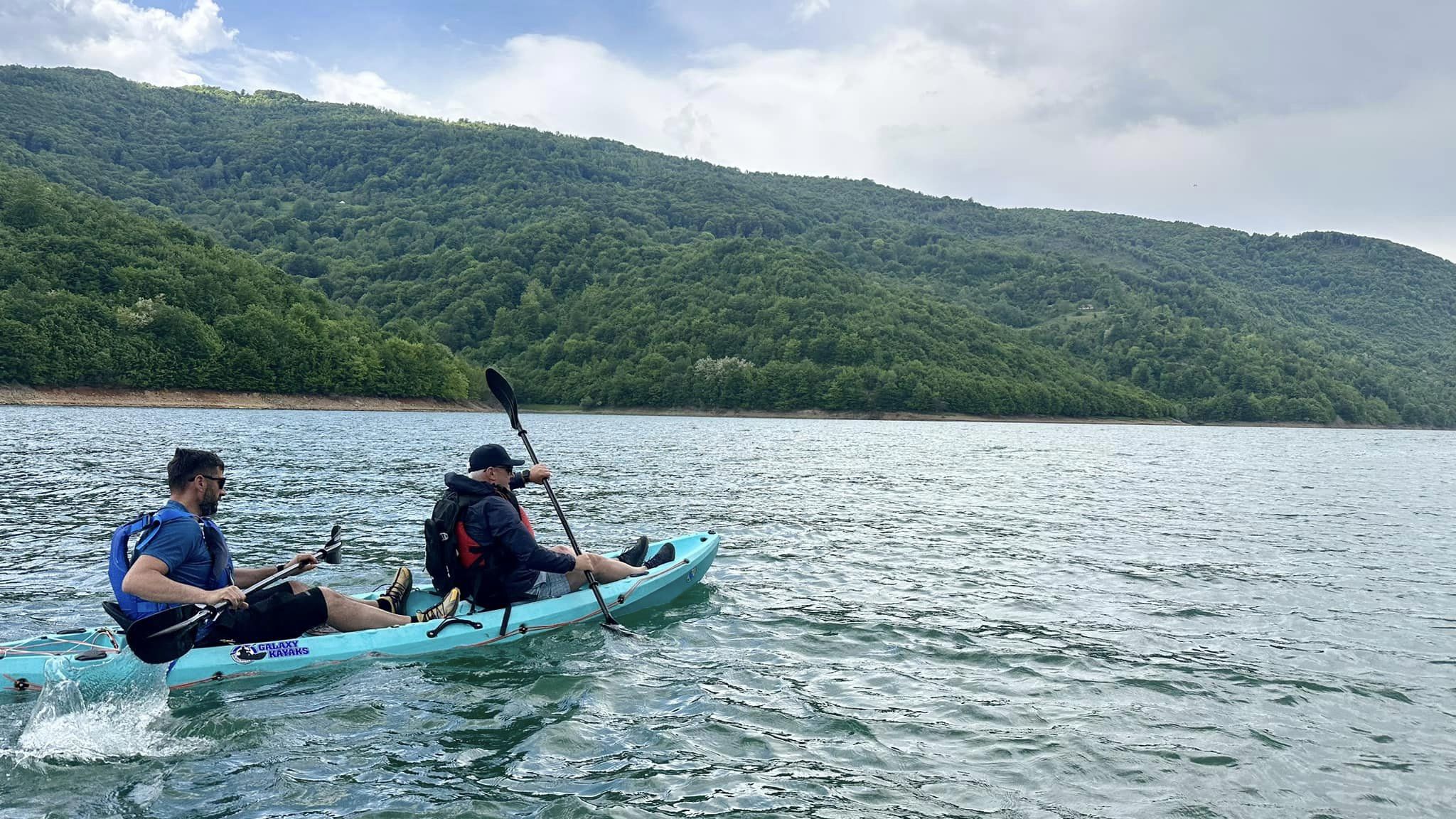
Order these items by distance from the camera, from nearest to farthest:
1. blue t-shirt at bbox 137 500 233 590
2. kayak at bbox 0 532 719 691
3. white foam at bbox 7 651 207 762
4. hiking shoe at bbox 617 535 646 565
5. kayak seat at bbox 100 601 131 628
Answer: white foam at bbox 7 651 207 762 < blue t-shirt at bbox 137 500 233 590 < kayak seat at bbox 100 601 131 628 < kayak at bbox 0 532 719 691 < hiking shoe at bbox 617 535 646 565

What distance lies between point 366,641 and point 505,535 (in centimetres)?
178

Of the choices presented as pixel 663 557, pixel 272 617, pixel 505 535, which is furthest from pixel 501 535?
pixel 663 557

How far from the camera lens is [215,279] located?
96.4m

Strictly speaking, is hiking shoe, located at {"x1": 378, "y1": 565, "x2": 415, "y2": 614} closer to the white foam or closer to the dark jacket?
the dark jacket

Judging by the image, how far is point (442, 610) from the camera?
1019 cm

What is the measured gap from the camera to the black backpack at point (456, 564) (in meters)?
9.99

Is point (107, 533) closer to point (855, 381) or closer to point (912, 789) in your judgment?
point (912, 789)

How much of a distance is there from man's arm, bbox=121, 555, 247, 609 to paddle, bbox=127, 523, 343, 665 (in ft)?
0.52

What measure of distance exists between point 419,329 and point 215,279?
27.8 metres

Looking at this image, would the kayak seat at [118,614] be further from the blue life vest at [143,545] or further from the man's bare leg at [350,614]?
the man's bare leg at [350,614]

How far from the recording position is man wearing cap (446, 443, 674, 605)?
9969 mm

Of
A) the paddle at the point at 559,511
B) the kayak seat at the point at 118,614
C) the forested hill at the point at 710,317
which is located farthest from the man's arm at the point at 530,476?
the forested hill at the point at 710,317

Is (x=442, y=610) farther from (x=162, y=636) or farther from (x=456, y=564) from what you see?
(x=162, y=636)


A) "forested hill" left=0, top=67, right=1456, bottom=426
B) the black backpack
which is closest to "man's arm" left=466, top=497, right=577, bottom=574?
the black backpack
